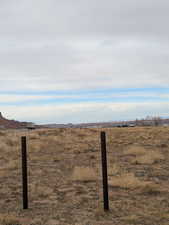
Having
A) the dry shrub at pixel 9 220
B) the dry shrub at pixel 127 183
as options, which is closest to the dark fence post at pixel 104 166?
the dry shrub at pixel 9 220

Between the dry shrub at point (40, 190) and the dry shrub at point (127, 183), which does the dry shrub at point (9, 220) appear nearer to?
the dry shrub at point (40, 190)

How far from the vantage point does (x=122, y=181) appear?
10.4 metres

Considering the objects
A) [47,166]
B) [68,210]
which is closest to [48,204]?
[68,210]

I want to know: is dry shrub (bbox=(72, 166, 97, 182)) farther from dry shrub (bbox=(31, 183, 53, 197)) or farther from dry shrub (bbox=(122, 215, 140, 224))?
dry shrub (bbox=(122, 215, 140, 224))

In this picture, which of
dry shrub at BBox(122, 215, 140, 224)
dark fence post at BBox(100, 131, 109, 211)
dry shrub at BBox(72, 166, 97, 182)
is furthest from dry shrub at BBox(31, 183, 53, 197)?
dry shrub at BBox(122, 215, 140, 224)

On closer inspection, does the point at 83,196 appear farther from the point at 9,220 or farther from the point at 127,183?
the point at 9,220

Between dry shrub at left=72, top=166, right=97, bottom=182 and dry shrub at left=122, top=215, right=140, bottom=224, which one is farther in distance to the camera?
dry shrub at left=72, top=166, right=97, bottom=182

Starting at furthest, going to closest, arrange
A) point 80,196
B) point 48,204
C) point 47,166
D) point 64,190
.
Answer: point 47,166, point 64,190, point 80,196, point 48,204

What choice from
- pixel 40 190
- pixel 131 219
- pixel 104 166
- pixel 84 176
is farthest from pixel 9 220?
pixel 84 176

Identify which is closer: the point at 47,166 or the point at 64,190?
the point at 64,190

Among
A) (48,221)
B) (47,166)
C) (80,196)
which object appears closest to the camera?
(48,221)

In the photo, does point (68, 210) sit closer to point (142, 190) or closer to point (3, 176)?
point (142, 190)

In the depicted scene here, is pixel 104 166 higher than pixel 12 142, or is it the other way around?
pixel 12 142

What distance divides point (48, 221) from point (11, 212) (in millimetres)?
1153
